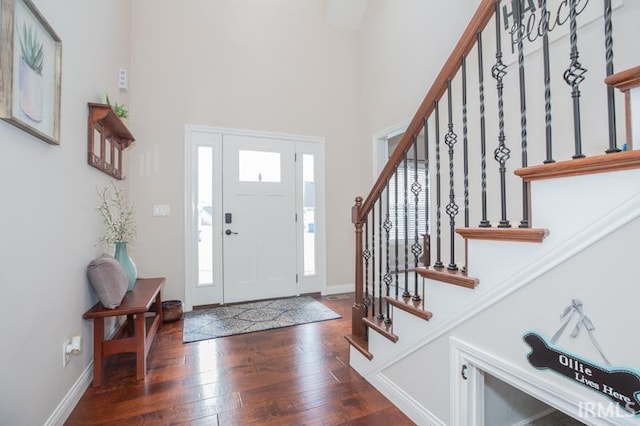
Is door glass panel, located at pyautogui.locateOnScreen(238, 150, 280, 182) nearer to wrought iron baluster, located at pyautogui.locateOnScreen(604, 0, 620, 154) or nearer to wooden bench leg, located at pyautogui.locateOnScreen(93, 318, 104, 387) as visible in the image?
wooden bench leg, located at pyautogui.locateOnScreen(93, 318, 104, 387)

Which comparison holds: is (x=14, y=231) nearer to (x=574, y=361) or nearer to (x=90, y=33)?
(x=90, y=33)

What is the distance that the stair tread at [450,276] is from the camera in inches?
47.9

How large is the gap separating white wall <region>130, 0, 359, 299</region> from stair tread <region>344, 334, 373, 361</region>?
2.00m

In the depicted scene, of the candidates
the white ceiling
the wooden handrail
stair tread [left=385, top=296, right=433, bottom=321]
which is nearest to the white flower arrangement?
the wooden handrail

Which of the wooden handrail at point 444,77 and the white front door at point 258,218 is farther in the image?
the white front door at point 258,218

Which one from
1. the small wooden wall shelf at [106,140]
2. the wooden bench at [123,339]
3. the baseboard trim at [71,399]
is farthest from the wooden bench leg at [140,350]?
the small wooden wall shelf at [106,140]

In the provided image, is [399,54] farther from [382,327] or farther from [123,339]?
[123,339]

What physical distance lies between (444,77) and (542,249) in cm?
88

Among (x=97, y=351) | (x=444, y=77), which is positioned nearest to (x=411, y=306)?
(x=444, y=77)

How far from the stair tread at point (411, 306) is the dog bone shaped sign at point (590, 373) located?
467mm

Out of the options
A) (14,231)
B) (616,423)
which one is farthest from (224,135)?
(616,423)

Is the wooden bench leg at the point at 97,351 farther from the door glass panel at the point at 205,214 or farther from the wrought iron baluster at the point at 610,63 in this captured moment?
the wrought iron baluster at the point at 610,63

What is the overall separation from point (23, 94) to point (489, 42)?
293cm

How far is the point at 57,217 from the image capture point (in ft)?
5.28
